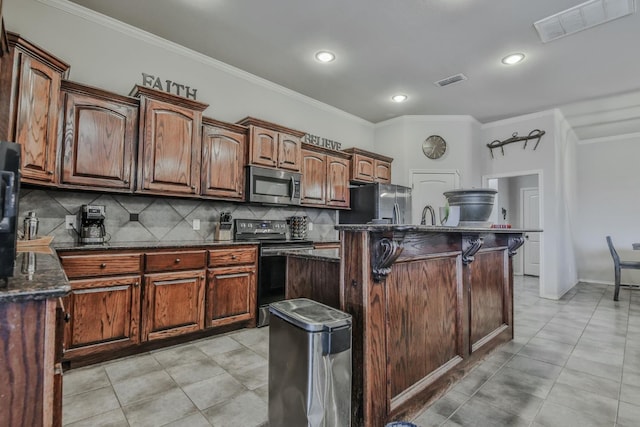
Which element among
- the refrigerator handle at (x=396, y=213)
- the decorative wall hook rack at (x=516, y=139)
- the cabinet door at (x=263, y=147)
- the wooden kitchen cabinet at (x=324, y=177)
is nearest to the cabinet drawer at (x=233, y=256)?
the cabinet door at (x=263, y=147)

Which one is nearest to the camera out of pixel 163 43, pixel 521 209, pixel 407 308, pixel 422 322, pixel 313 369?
pixel 313 369

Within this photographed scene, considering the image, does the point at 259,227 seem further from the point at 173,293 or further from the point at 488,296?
the point at 488,296

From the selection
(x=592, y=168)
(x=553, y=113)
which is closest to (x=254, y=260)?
(x=553, y=113)

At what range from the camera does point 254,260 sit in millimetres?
3221

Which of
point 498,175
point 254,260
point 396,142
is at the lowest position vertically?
point 254,260

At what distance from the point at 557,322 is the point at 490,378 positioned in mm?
2033

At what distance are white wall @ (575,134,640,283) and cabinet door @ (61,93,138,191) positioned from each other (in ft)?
25.9

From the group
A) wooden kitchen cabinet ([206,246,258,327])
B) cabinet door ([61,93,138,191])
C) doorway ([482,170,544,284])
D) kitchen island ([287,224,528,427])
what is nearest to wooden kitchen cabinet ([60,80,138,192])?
cabinet door ([61,93,138,191])

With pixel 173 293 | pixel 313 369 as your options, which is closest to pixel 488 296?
pixel 313 369

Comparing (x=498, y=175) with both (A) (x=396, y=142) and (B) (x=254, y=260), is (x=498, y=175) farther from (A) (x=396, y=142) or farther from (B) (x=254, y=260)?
(B) (x=254, y=260)

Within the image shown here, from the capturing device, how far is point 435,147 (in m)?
5.30

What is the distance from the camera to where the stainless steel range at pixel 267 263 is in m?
3.25

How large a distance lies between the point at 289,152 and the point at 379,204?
61.0 inches

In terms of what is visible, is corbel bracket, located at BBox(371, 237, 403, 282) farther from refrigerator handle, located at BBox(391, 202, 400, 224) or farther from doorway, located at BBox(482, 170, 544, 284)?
doorway, located at BBox(482, 170, 544, 284)
